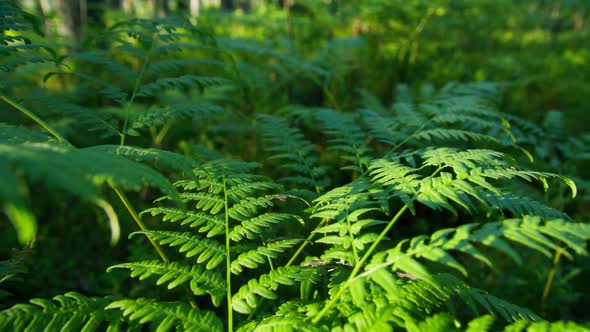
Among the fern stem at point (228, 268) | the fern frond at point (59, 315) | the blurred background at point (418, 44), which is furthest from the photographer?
the blurred background at point (418, 44)

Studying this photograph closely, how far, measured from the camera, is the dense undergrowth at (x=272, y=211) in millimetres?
976

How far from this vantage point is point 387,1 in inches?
154

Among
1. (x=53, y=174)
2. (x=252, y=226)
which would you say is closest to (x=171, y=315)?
(x=252, y=226)

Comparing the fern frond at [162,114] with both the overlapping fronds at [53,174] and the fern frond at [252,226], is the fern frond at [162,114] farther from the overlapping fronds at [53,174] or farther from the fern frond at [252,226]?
the overlapping fronds at [53,174]

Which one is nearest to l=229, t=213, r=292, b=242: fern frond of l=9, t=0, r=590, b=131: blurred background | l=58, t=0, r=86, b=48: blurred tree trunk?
l=9, t=0, r=590, b=131: blurred background

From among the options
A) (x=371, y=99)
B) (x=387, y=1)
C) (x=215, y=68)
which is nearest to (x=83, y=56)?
(x=371, y=99)

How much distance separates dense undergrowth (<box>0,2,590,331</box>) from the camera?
98 centimetres

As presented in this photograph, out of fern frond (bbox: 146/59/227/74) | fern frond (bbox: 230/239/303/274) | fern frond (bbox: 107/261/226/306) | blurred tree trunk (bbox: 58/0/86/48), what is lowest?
fern frond (bbox: 107/261/226/306)

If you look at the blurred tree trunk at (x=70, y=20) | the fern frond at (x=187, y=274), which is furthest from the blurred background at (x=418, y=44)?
the fern frond at (x=187, y=274)

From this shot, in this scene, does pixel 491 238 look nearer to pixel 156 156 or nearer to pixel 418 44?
pixel 156 156

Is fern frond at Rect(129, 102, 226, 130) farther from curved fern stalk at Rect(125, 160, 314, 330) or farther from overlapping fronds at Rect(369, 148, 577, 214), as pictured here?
overlapping fronds at Rect(369, 148, 577, 214)

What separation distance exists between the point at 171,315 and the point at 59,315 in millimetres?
323

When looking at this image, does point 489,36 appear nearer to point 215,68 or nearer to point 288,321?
point 215,68

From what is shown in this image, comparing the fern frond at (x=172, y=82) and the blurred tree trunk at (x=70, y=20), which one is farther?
the blurred tree trunk at (x=70, y=20)
